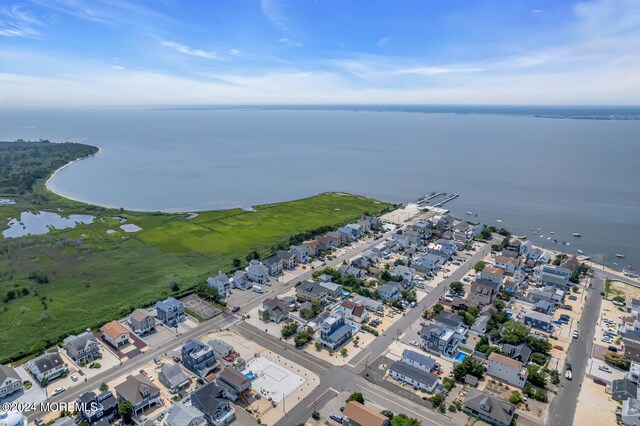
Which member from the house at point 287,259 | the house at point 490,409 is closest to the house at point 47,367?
the house at point 287,259

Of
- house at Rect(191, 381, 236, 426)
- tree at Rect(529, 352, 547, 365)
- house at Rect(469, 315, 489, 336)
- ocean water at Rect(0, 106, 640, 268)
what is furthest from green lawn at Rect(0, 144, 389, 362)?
tree at Rect(529, 352, 547, 365)

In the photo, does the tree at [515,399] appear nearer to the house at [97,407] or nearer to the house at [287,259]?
the house at [97,407]

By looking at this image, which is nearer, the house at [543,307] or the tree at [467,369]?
the tree at [467,369]

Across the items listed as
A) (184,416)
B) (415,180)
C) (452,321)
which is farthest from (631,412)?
(415,180)

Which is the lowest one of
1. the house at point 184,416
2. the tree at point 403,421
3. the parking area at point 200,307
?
the parking area at point 200,307

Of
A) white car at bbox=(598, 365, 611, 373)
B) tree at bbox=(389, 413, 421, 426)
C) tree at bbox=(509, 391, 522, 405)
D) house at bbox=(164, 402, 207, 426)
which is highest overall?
house at bbox=(164, 402, 207, 426)

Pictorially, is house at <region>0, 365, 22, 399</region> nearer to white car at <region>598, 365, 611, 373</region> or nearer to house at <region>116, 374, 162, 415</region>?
house at <region>116, 374, 162, 415</region>
